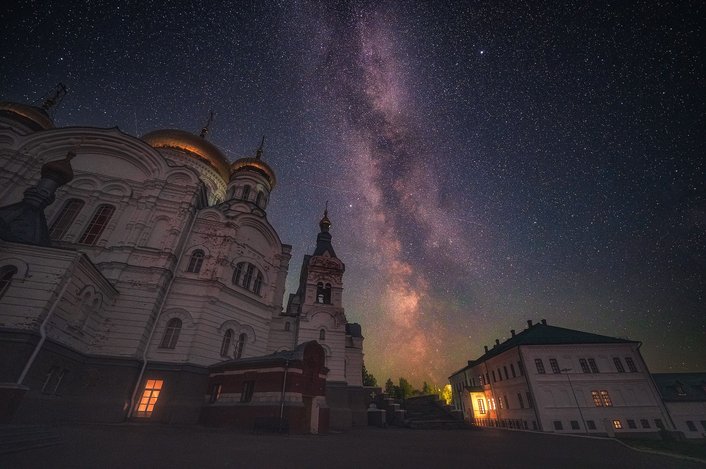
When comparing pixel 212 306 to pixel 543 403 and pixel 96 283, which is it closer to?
pixel 96 283

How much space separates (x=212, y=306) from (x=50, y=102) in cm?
2488

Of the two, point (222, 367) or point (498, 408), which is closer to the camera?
point (222, 367)

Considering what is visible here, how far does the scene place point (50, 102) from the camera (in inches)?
1008

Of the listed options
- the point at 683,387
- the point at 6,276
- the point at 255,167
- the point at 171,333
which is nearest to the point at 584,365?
the point at 683,387

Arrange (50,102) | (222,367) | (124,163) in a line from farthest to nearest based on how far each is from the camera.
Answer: (50,102)
(124,163)
(222,367)

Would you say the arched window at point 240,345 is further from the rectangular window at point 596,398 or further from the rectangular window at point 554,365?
the rectangular window at point 596,398

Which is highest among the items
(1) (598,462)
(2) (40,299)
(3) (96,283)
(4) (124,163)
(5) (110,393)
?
(4) (124,163)

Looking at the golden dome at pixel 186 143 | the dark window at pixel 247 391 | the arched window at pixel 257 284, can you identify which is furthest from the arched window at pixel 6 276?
the golden dome at pixel 186 143

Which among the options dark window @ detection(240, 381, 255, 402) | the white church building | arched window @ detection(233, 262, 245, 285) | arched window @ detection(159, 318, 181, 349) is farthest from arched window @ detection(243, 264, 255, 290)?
dark window @ detection(240, 381, 255, 402)

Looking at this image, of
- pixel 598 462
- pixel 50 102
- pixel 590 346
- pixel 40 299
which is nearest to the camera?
pixel 598 462

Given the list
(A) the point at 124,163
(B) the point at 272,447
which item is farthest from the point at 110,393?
(A) the point at 124,163

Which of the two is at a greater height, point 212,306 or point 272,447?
point 212,306

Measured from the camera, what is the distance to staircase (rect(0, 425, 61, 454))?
6784mm

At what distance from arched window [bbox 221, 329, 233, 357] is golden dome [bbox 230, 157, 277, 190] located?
15.9m
